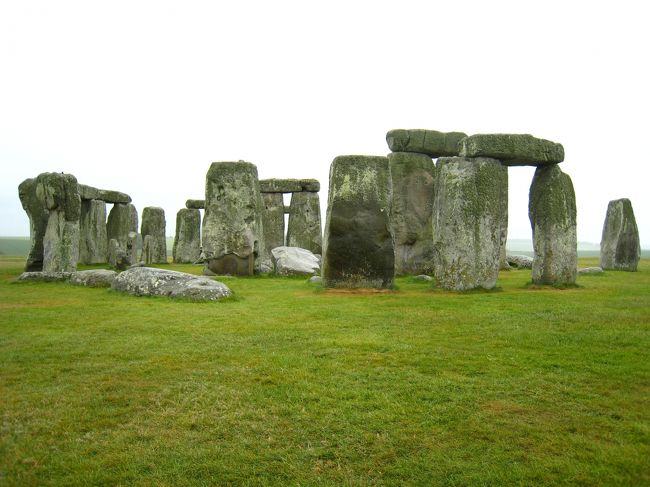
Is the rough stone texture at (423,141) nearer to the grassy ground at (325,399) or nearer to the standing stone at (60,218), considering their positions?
the standing stone at (60,218)

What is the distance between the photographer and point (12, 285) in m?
Answer: 12.6

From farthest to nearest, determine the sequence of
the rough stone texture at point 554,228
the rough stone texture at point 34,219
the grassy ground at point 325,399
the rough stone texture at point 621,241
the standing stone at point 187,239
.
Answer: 1. the standing stone at point 187,239
2. the rough stone texture at point 621,241
3. the rough stone texture at point 34,219
4. the rough stone texture at point 554,228
5. the grassy ground at point 325,399

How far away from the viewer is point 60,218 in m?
14.2

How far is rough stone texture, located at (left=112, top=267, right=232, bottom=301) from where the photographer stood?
32.1 feet

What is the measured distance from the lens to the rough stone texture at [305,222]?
2356 centimetres

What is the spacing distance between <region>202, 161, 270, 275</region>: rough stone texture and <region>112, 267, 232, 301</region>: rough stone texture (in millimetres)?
4357

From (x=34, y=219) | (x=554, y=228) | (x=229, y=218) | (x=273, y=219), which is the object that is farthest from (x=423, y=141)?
(x=34, y=219)

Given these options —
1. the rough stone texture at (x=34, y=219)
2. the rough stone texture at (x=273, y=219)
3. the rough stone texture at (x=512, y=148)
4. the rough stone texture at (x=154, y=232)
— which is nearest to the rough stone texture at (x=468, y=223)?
the rough stone texture at (x=512, y=148)

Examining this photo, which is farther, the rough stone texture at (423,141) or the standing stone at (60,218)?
the rough stone texture at (423,141)

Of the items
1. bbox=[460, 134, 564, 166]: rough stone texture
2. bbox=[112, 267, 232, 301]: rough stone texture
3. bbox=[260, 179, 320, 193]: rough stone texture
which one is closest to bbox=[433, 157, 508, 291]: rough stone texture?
bbox=[460, 134, 564, 166]: rough stone texture

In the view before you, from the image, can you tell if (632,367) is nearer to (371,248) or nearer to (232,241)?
(371,248)

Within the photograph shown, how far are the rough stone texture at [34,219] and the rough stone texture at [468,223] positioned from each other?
10.7 metres

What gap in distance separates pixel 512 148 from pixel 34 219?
503 inches

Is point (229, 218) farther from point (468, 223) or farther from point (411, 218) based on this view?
point (468, 223)
